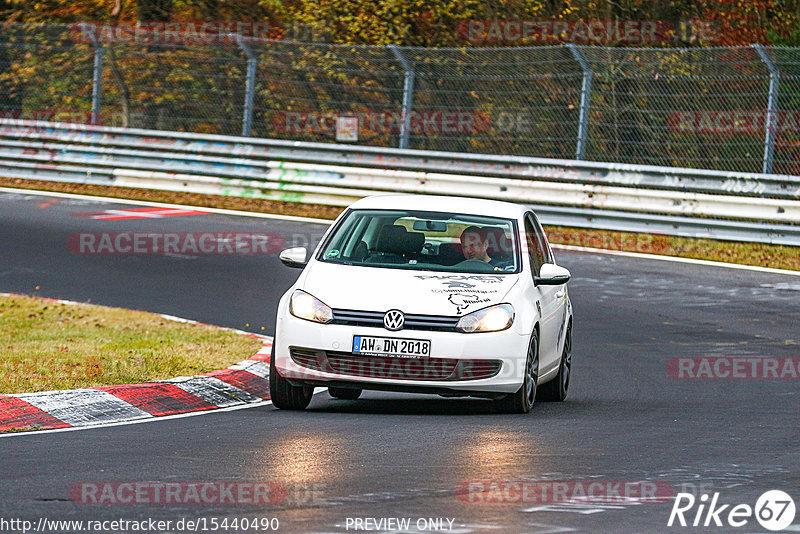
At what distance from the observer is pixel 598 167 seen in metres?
20.9

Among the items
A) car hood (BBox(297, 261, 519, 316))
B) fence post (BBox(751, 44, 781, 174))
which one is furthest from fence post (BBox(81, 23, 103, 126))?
car hood (BBox(297, 261, 519, 316))

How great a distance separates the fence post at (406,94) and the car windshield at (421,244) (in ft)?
40.9

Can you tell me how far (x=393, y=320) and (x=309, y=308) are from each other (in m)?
0.57

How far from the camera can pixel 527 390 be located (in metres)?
9.52

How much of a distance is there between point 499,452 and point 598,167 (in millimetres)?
13509

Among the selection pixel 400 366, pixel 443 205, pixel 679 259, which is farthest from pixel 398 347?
pixel 679 259

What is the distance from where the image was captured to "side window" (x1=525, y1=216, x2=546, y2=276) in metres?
10.2

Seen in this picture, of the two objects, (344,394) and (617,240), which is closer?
(344,394)

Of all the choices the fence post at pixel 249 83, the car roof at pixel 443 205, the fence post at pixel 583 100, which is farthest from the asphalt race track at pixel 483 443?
the fence post at pixel 249 83

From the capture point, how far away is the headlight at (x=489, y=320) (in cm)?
916

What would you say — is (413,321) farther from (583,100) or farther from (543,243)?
(583,100)

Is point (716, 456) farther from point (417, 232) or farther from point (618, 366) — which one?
point (618, 366)

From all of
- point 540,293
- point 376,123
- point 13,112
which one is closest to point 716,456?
point 540,293

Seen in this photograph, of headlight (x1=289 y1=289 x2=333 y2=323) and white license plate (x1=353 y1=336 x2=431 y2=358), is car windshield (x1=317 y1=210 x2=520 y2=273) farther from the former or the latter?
white license plate (x1=353 y1=336 x2=431 y2=358)
